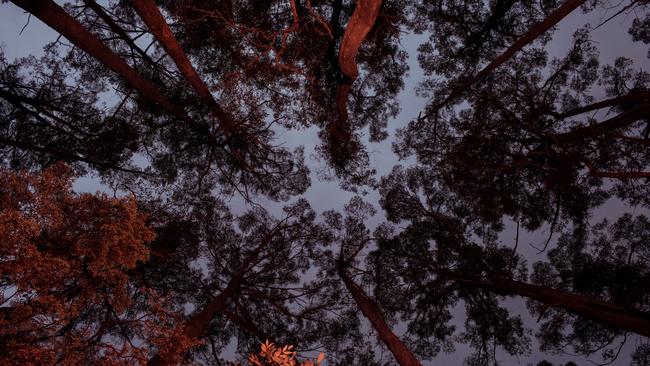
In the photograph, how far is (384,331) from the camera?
27.9 ft

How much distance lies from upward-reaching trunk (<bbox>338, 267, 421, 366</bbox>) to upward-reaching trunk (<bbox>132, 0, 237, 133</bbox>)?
5.52 metres

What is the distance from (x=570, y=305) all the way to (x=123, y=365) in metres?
7.44

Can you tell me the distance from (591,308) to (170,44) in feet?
29.0

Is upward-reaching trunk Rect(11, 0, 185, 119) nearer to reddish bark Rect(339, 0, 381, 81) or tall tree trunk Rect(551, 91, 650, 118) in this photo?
reddish bark Rect(339, 0, 381, 81)

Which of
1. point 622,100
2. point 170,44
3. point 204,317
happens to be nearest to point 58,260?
point 170,44

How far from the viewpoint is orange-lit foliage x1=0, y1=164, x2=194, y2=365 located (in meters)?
4.02

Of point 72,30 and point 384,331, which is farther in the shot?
point 384,331

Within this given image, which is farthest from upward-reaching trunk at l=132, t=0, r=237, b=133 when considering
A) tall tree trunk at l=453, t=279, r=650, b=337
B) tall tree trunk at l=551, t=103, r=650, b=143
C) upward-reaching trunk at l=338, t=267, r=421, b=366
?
tall tree trunk at l=453, t=279, r=650, b=337

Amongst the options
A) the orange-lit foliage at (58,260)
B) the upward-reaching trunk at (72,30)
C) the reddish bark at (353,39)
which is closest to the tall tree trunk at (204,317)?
the orange-lit foliage at (58,260)

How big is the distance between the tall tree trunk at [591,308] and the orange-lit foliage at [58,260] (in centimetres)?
622

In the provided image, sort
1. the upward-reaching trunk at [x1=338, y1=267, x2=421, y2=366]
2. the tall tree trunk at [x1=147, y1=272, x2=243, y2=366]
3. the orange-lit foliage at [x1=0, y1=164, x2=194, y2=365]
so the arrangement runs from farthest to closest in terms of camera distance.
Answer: the tall tree trunk at [x1=147, y1=272, x2=243, y2=366]
the upward-reaching trunk at [x1=338, y1=267, x2=421, y2=366]
the orange-lit foliage at [x1=0, y1=164, x2=194, y2=365]

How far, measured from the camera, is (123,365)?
474 centimetres

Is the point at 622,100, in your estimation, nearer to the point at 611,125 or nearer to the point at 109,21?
the point at 611,125

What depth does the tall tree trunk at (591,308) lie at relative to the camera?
6.08 meters
